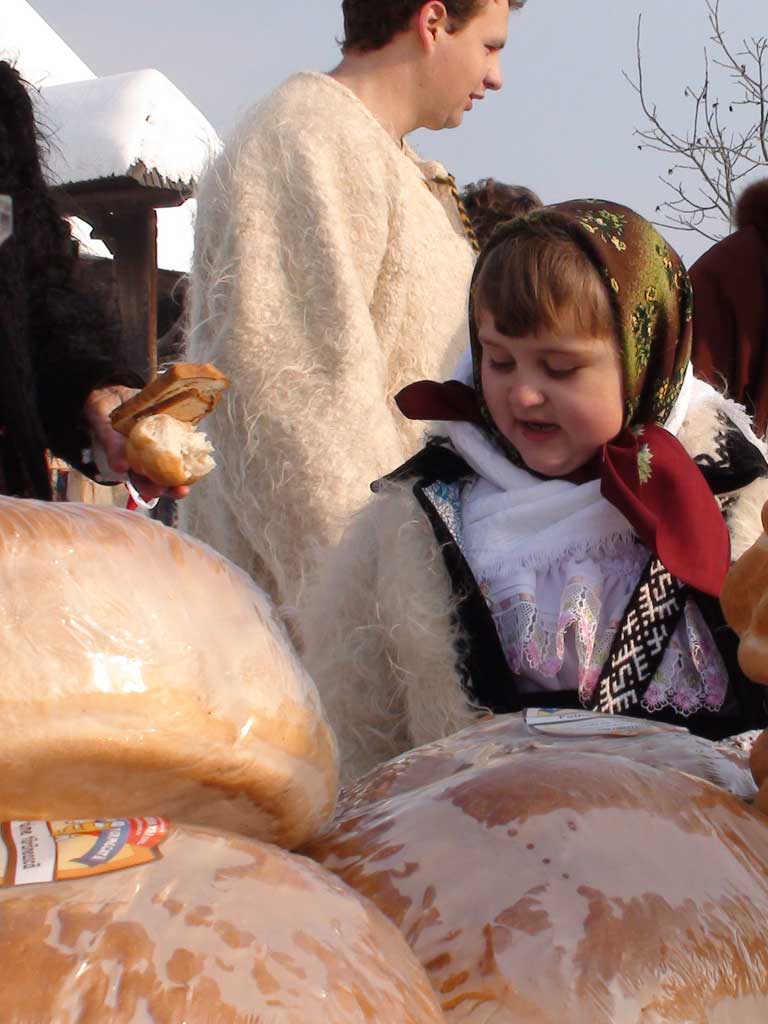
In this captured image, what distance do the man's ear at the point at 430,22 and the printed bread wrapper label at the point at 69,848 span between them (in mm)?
1917

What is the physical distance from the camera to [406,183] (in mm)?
2119

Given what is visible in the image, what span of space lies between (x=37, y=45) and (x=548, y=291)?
8.50 metres

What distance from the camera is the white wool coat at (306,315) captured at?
1.96 meters

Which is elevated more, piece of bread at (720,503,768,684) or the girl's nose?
the girl's nose

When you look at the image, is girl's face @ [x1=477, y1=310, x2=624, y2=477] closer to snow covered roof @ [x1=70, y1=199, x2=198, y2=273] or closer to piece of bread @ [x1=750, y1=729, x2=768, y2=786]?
piece of bread @ [x1=750, y1=729, x2=768, y2=786]

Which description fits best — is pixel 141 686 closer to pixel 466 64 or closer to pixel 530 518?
pixel 530 518

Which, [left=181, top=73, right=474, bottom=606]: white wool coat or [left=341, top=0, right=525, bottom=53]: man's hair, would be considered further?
[left=341, top=0, right=525, bottom=53]: man's hair

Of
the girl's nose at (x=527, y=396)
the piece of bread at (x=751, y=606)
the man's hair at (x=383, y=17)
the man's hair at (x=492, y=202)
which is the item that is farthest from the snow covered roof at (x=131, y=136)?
the piece of bread at (x=751, y=606)

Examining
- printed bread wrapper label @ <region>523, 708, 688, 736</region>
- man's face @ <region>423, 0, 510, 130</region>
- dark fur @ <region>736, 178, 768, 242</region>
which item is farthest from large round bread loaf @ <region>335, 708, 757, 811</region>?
dark fur @ <region>736, 178, 768, 242</region>

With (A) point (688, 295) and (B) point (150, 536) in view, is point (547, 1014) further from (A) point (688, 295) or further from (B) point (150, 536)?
(A) point (688, 295)

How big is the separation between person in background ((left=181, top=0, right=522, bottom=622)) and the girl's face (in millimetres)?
497

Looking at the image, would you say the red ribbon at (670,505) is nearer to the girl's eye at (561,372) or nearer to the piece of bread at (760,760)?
the girl's eye at (561,372)

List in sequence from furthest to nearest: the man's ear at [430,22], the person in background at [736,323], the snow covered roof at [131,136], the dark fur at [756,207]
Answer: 1. the snow covered roof at [131,136]
2. the dark fur at [756,207]
3. the person in background at [736,323]
4. the man's ear at [430,22]

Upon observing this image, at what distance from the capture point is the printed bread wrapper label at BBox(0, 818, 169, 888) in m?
0.48
